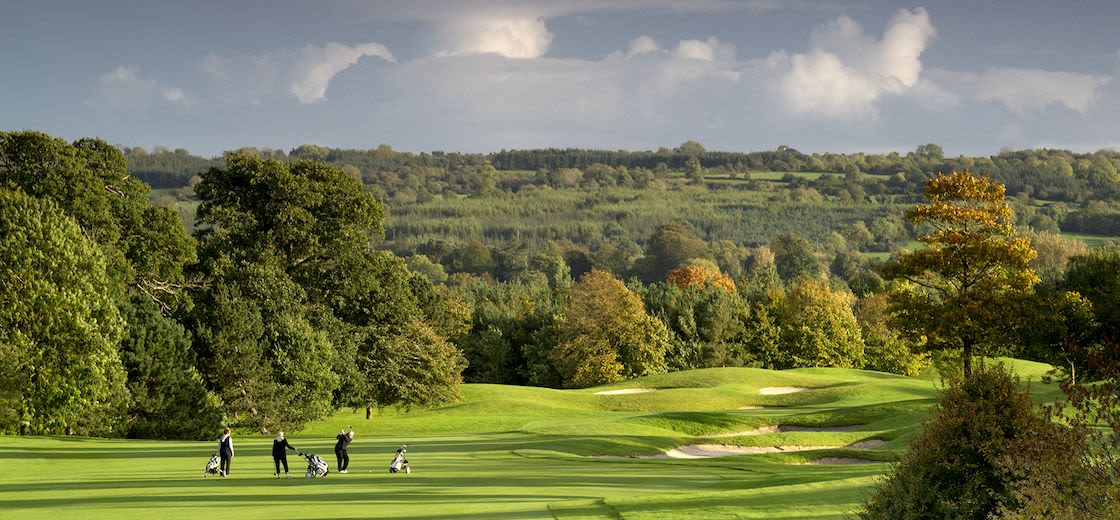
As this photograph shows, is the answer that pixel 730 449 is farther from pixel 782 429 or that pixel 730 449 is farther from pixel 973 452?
pixel 973 452

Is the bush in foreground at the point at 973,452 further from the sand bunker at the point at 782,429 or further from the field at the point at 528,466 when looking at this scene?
the sand bunker at the point at 782,429

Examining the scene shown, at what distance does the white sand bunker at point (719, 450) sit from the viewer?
45.5m

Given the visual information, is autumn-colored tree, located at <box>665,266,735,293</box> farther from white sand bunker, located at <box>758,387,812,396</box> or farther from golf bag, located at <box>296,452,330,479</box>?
golf bag, located at <box>296,452,330,479</box>

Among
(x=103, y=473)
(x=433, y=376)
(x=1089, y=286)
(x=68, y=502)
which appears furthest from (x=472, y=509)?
(x=1089, y=286)

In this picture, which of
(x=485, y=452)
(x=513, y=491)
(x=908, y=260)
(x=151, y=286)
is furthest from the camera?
(x=151, y=286)

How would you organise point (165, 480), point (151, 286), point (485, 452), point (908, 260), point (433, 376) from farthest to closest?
point (433, 376), point (151, 286), point (908, 260), point (485, 452), point (165, 480)

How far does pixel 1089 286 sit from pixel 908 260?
29580mm

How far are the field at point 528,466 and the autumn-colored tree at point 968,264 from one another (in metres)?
4.56

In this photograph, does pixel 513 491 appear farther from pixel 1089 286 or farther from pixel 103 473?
pixel 1089 286

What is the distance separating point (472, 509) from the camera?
2288 centimetres

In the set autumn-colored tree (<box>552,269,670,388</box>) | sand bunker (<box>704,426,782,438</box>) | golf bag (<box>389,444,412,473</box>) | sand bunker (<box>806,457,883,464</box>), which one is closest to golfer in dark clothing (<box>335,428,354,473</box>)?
golf bag (<box>389,444,412,473</box>)

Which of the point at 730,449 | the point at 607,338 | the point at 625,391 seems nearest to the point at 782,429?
the point at 730,449

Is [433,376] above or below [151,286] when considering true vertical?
below

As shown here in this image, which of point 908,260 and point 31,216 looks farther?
point 908,260
